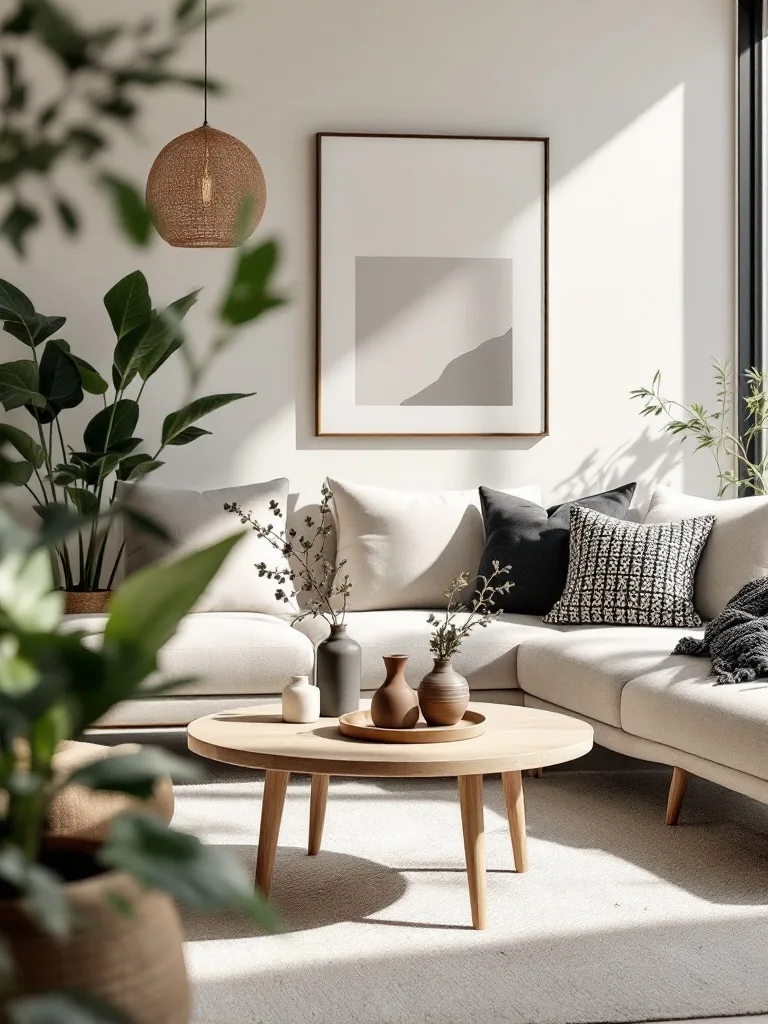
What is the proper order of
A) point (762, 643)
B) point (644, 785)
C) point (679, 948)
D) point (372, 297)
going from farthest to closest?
point (372, 297)
point (644, 785)
point (762, 643)
point (679, 948)

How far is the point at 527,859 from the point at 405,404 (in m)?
2.45

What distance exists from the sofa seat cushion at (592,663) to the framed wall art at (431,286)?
1343 millimetres

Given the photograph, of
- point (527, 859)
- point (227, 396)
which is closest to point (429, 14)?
point (227, 396)

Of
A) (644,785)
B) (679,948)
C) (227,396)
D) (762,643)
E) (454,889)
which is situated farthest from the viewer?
(227,396)

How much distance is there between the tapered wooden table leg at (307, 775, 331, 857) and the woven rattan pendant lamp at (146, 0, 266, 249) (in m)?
1.98

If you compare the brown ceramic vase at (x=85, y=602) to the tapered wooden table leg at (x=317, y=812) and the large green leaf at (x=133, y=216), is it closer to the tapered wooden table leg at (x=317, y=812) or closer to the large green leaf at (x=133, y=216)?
the tapered wooden table leg at (x=317, y=812)

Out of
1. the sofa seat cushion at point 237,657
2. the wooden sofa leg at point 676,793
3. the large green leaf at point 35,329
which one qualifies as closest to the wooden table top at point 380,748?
the wooden sofa leg at point 676,793

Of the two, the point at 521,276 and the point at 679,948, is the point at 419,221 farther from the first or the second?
the point at 679,948

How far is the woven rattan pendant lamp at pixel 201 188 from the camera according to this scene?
13.5ft

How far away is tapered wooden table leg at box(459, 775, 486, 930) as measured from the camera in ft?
8.21

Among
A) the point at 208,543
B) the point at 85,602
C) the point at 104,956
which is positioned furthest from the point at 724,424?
the point at 104,956

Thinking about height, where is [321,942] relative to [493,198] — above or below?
below

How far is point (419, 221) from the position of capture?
5.05 meters

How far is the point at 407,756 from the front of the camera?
249 cm
